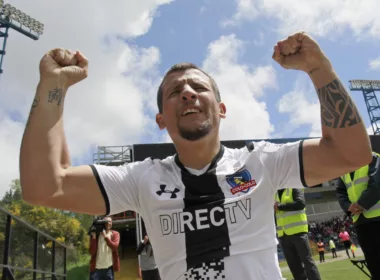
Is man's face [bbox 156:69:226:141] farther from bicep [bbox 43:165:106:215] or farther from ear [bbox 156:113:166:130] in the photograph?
bicep [bbox 43:165:106:215]

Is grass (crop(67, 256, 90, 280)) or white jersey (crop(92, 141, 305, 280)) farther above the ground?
white jersey (crop(92, 141, 305, 280))

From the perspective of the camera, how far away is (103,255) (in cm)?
641

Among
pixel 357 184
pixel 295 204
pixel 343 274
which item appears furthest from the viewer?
pixel 343 274

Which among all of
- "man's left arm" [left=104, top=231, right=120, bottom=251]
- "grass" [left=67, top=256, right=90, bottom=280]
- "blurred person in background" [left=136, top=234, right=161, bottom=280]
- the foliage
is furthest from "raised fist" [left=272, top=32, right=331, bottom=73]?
"grass" [left=67, top=256, right=90, bottom=280]

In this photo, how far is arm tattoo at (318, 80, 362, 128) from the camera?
1.48 m

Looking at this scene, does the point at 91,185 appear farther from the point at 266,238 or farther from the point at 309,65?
the point at 309,65

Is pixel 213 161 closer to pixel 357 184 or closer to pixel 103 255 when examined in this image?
pixel 357 184

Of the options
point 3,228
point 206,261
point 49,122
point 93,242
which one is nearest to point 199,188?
point 206,261

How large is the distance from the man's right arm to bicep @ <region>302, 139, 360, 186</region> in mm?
879

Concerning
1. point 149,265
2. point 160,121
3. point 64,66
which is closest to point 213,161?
point 160,121

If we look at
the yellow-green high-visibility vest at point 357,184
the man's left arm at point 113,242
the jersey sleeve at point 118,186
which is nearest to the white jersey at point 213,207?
the jersey sleeve at point 118,186

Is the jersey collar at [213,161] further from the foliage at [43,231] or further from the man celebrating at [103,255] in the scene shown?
the man celebrating at [103,255]

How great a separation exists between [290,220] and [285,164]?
3.64 metres

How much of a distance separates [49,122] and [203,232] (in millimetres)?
860
